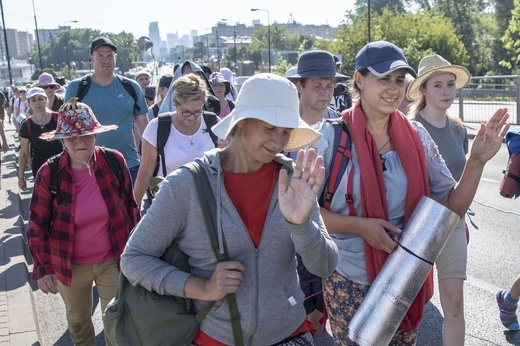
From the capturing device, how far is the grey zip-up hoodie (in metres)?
2.31

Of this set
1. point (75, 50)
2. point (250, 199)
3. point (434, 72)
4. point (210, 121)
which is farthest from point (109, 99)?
point (75, 50)

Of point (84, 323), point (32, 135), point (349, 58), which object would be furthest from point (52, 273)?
point (349, 58)

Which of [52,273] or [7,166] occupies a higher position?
[52,273]

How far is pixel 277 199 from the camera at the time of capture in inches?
95.0

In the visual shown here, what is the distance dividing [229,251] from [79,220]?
2.06 metres

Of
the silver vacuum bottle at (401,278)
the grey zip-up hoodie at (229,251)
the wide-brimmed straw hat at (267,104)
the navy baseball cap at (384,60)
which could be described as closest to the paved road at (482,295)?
the silver vacuum bottle at (401,278)

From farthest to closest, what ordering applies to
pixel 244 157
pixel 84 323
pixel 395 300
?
pixel 84 323, pixel 395 300, pixel 244 157

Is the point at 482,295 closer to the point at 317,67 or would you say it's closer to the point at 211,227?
the point at 317,67

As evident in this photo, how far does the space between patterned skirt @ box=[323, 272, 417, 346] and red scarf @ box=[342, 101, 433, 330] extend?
9 centimetres

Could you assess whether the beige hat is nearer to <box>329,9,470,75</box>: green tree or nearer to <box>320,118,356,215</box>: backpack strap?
<box>320,118,356,215</box>: backpack strap

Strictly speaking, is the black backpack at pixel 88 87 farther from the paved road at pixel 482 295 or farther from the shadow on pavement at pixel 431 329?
the shadow on pavement at pixel 431 329

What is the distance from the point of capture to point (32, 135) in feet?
23.8

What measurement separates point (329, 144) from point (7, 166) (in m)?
14.9

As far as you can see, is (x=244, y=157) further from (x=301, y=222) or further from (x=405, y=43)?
(x=405, y=43)
